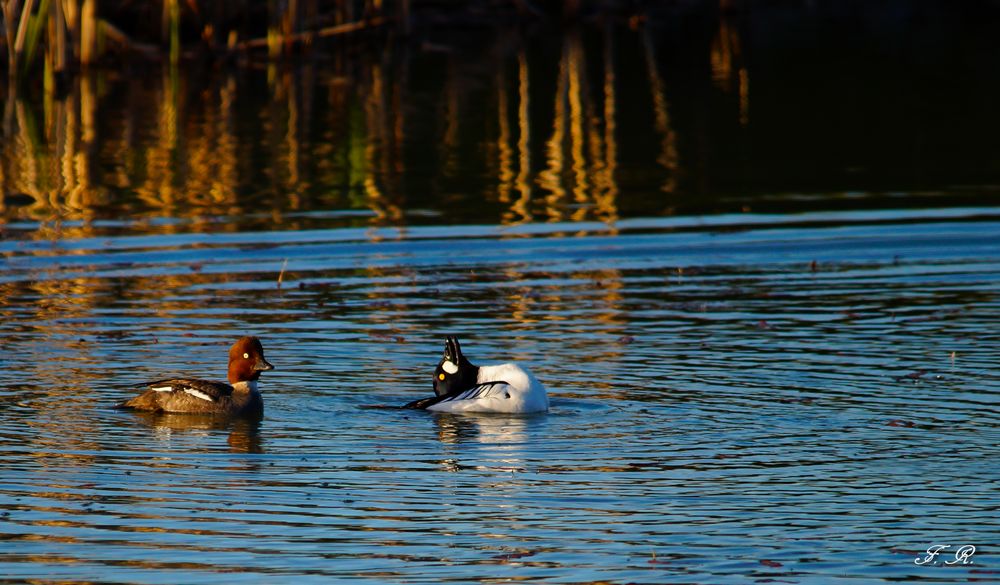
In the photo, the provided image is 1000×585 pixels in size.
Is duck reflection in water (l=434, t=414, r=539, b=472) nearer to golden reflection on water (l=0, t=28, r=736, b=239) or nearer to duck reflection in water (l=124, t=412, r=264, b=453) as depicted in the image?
duck reflection in water (l=124, t=412, r=264, b=453)

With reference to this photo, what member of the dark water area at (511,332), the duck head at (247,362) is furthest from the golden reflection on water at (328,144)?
the duck head at (247,362)

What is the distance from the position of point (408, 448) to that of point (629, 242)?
8.49 m

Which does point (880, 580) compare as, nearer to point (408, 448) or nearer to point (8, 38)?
point (408, 448)

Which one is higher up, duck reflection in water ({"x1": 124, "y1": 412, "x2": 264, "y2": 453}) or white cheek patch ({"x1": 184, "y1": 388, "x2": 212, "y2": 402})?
white cheek patch ({"x1": 184, "y1": 388, "x2": 212, "y2": 402})

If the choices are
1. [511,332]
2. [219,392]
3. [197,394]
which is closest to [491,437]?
[219,392]

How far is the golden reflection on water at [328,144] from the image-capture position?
22016mm

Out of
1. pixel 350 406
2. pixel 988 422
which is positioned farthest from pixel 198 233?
pixel 988 422

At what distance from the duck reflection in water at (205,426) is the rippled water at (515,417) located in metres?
0.04

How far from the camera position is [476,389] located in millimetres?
12156

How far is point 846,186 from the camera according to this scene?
23.4 metres

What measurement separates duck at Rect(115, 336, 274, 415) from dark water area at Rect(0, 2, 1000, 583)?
0.48ft

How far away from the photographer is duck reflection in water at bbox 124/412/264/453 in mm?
11469

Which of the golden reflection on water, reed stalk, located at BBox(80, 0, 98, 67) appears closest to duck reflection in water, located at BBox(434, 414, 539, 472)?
the golden reflection on water

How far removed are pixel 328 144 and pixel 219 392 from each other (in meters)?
15.9
